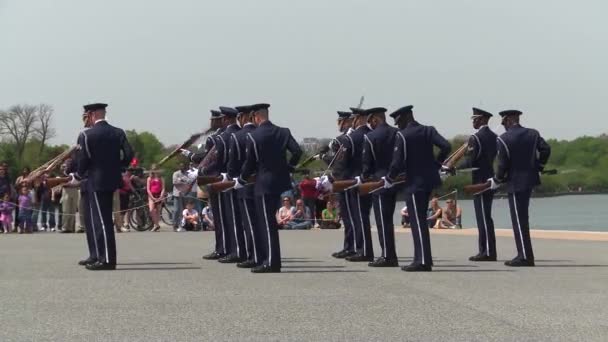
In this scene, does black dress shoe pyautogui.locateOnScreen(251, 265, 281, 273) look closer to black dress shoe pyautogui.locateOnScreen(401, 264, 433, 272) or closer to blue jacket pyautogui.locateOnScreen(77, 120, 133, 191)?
black dress shoe pyautogui.locateOnScreen(401, 264, 433, 272)

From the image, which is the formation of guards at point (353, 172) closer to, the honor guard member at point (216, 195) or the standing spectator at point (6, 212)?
the honor guard member at point (216, 195)

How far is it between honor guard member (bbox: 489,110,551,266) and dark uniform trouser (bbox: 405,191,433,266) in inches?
52.9

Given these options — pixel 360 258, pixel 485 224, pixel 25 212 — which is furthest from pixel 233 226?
pixel 25 212

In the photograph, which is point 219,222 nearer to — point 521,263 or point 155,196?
point 521,263

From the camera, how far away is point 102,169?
14.4m

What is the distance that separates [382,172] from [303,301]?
460 cm

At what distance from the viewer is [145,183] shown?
2905 cm

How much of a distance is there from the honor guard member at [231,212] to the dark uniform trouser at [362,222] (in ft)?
5.57

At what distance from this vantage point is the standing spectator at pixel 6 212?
26906 millimetres

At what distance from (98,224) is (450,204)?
611 inches

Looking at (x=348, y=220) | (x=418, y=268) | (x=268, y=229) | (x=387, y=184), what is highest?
(x=387, y=184)

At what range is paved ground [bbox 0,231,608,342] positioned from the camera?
8.72 metres

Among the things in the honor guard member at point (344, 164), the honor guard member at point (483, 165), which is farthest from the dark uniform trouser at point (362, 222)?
the honor guard member at point (483, 165)

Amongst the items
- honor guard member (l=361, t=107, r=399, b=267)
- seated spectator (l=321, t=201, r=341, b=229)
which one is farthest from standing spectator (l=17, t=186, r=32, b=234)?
honor guard member (l=361, t=107, r=399, b=267)
